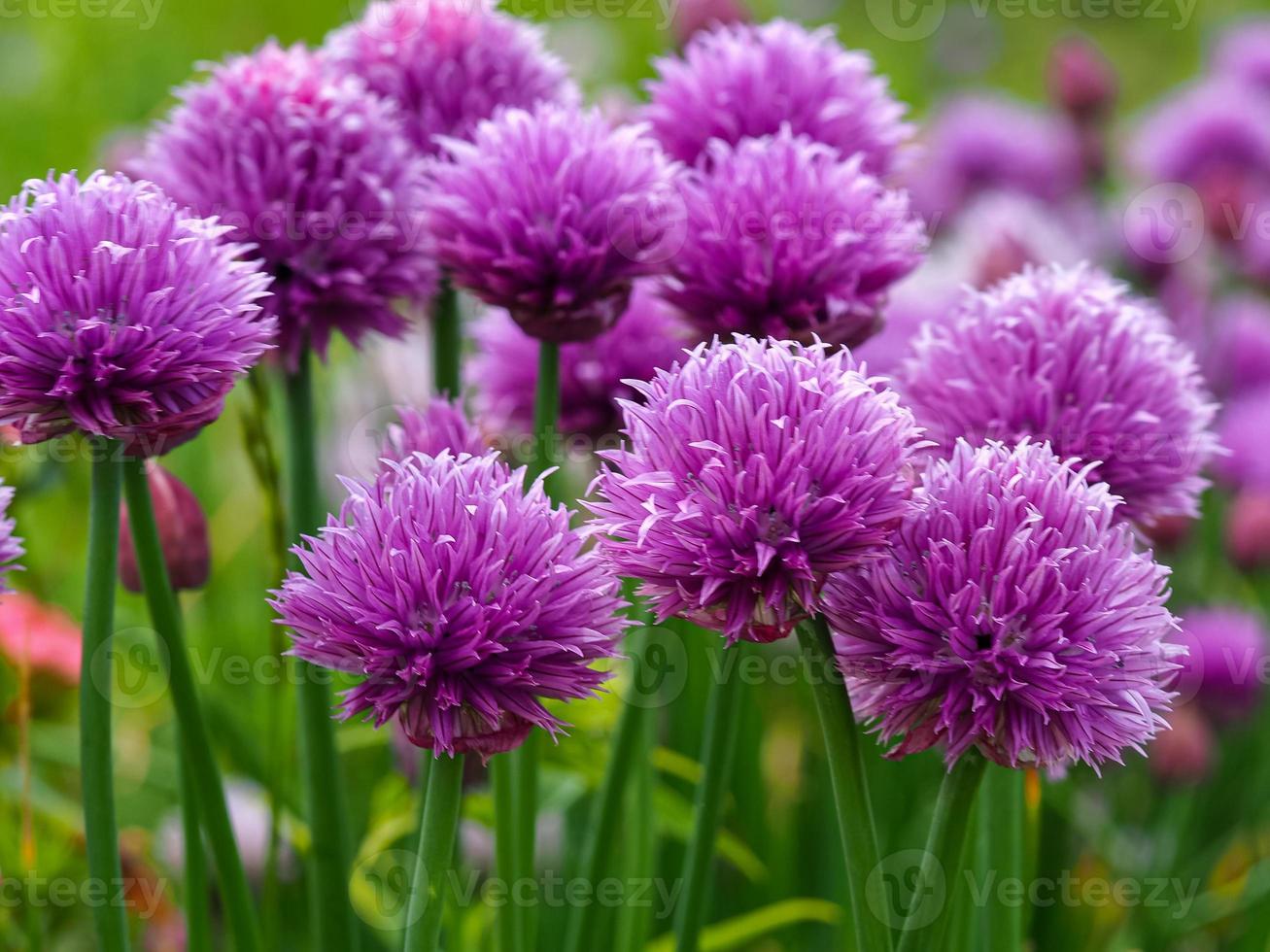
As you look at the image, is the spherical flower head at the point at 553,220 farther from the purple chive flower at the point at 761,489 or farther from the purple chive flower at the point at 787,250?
the purple chive flower at the point at 761,489

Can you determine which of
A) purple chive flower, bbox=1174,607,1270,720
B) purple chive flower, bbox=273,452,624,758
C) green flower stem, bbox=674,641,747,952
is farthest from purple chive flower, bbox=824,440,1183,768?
purple chive flower, bbox=1174,607,1270,720

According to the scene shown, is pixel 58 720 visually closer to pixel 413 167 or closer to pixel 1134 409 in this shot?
pixel 413 167

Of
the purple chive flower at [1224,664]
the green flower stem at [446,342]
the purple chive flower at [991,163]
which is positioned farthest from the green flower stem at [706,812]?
the purple chive flower at [991,163]

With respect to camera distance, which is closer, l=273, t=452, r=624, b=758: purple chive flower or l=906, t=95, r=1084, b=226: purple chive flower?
l=273, t=452, r=624, b=758: purple chive flower

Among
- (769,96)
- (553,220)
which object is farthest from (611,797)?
(769,96)

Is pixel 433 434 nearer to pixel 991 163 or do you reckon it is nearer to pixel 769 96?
pixel 769 96

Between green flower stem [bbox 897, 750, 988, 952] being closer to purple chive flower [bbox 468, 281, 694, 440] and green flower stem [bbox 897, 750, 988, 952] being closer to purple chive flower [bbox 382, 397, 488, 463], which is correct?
purple chive flower [bbox 382, 397, 488, 463]
